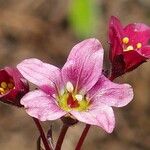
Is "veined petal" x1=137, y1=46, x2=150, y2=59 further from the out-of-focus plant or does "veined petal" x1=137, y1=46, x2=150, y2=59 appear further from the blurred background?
the blurred background

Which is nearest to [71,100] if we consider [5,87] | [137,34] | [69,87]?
[69,87]

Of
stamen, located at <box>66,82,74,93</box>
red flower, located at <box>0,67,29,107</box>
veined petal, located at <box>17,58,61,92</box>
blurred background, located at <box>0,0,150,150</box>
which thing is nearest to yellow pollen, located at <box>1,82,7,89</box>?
red flower, located at <box>0,67,29,107</box>

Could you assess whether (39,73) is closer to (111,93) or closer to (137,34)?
(111,93)

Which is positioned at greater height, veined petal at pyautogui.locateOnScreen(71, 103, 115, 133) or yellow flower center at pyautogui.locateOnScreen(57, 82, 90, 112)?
veined petal at pyautogui.locateOnScreen(71, 103, 115, 133)

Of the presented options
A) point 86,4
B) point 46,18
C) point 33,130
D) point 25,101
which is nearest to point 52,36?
point 46,18

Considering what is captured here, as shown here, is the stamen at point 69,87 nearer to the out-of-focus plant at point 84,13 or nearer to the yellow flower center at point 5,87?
the yellow flower center at point 5,87

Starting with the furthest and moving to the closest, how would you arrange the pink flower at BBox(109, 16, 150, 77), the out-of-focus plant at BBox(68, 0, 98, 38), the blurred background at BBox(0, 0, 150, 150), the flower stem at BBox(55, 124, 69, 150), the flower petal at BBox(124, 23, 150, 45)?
the blurred background at BBox(0, 0, 150, 150) < the out-of-focus plant at BBox(68, 0, 98, 38) < the flower petal at BBox(124, 23, 150, 45) < the pink flower at BBox(109, 16, 150, 77) < the flower stem at BBox(55, 124, 69, 150)
